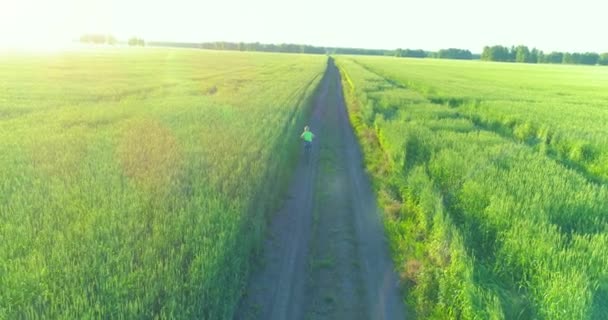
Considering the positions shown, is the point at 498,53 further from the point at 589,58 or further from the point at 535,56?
the point at 589,58

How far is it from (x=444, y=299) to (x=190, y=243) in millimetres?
4176

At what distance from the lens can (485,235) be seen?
23.9 ft

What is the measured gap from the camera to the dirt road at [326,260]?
256 inches

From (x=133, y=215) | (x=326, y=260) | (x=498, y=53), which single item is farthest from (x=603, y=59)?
(x=133, y=215)

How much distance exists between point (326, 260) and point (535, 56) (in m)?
188

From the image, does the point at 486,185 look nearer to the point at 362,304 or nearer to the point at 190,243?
the point at 362,304

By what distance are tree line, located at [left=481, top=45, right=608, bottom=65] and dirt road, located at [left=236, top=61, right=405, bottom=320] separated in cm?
18075

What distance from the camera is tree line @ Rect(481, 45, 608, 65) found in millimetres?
153500

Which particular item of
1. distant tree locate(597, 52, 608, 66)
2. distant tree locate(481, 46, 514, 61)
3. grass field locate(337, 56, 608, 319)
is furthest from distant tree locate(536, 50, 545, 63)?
grass field locate(337, 56, 608, 319)

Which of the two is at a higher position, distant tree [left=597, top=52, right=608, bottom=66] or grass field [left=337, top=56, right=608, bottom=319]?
distant tree [left=597, top=52, right=608, bottom=66]

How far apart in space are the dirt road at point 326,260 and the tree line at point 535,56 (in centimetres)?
18075

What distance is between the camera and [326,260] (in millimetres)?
7934

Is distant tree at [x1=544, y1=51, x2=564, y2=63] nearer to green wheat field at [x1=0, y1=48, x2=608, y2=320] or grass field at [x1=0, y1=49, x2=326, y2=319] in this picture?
green wheat field at [x1=0, y1=48, x2=608, y2=320]

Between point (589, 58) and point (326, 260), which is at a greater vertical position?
point (589, 58)
